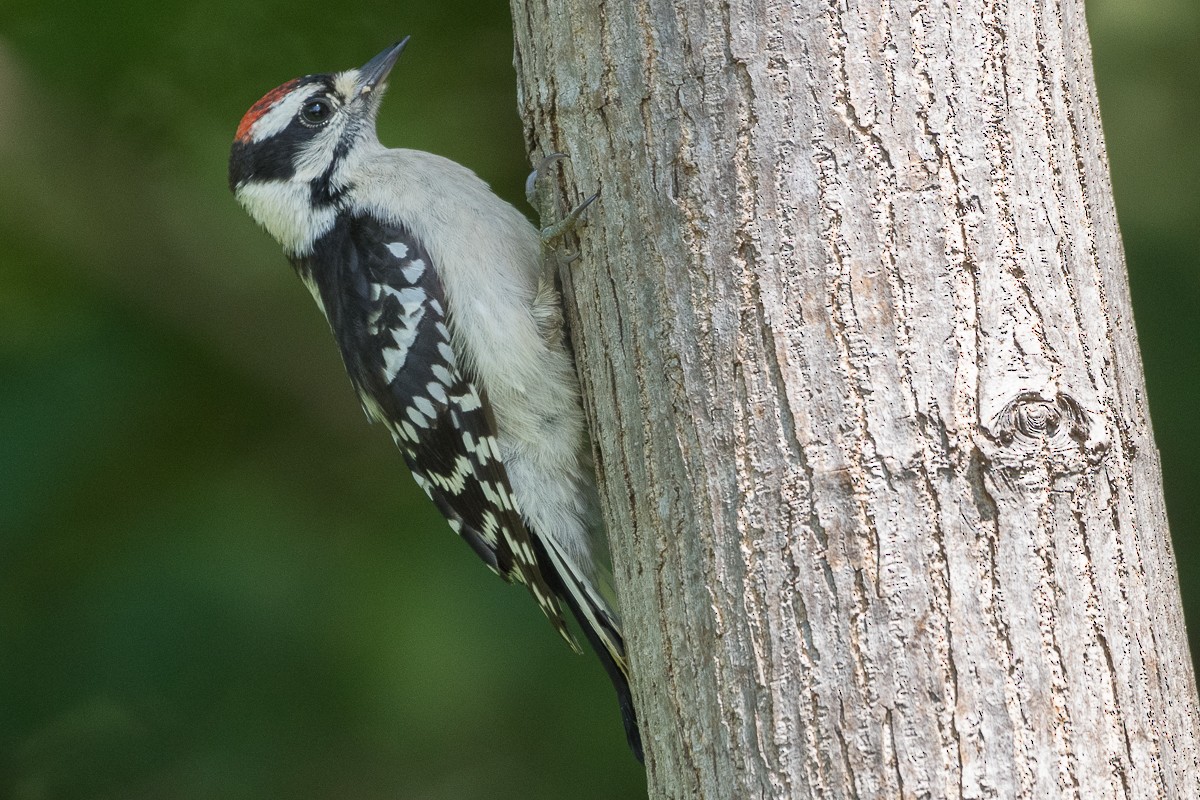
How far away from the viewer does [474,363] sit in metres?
2.79

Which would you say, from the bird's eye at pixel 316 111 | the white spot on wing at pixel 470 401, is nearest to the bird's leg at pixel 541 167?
the white spot on wing at pixel 470 401

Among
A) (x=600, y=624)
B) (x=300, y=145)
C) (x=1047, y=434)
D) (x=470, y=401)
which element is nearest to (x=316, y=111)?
(x=300, y=145)

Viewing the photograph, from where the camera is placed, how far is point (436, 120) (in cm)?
384

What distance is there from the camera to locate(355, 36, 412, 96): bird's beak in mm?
3391

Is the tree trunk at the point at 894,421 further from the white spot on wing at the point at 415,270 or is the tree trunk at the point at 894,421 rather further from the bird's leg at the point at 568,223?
the white spot on wing at the point at 415,270

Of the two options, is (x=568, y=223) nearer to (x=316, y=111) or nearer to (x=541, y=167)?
(x=541, y=167)

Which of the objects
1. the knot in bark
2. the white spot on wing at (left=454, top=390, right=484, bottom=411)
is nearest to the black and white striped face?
the white spot on wing at (left=454, top=390, right=484, bottom=411)

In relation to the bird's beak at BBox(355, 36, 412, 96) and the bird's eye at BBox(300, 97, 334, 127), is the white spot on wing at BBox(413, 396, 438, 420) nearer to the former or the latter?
the bird's eye at BBox(300, 97, 334, 127)

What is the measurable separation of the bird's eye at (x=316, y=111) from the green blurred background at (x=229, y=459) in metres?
0.39

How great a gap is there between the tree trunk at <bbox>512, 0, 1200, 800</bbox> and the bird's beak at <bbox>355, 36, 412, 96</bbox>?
1.73 meters

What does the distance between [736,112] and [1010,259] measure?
1.54 ft

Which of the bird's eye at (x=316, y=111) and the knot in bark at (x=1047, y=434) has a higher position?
the bird's eye at (x=316, y=111)

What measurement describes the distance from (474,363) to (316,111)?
1055 mm

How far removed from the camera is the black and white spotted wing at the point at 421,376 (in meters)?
2.80
